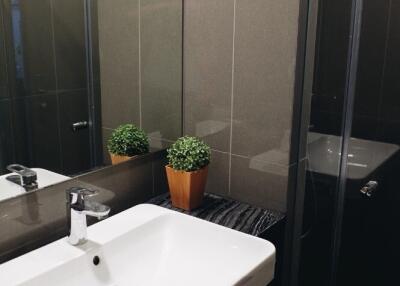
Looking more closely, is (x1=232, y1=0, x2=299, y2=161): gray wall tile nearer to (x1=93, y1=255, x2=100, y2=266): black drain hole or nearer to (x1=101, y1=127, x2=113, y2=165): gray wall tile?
(x1=101, y1=127, x2=113, y2=165): gray wall tile

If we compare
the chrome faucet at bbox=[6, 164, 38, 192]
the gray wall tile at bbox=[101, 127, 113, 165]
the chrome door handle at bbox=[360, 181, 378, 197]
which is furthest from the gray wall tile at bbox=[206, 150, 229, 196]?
the chrome faucet at bbox=[6, 164, 38, 192]

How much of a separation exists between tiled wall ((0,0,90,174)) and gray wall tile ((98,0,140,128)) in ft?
0.29

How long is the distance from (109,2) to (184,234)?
2.47ft

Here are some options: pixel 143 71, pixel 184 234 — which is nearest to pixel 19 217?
pixel 184 234

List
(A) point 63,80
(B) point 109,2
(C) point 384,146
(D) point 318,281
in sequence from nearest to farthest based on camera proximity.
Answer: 1. (A) point 63,80
2. (B) point 109,2
3. (C) point 384,146
4. (D) point 318,281

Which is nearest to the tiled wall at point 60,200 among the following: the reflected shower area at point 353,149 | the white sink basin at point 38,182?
the white sink basin at point 38,182

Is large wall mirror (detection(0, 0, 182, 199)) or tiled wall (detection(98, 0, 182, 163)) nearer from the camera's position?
large wall mirror (detection(0, 0, 182, 199))

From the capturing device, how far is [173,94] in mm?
1702

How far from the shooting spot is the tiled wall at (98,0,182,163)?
4.82ft

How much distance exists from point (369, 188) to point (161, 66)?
0.91 meters

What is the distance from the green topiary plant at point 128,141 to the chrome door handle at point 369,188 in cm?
84

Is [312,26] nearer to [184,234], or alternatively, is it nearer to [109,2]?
[109,2]

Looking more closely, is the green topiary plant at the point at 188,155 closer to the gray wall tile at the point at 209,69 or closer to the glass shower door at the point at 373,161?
the gray wall tile at the point at 209,69

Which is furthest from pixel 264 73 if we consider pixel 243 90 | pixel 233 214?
pixel 233 214
